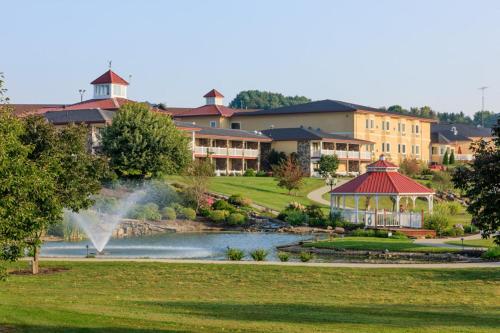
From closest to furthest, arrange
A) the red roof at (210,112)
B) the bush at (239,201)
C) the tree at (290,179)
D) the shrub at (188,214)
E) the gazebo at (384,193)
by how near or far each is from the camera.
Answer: the gazebo at (384,193) < the shrub at (188,214) < the bush at (239,201) < the tree at (290,179) < the red roof at (210,112)

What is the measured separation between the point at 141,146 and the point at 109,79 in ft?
120

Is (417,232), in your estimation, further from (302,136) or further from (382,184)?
(302,136)

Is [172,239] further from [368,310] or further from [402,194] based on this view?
[368,310]

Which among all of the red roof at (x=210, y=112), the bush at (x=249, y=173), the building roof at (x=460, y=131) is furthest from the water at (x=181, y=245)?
the building roof at (x=460, y=131)

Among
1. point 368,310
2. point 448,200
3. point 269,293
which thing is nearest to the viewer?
point 368,310

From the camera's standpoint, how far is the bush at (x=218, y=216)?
5786 centimetres

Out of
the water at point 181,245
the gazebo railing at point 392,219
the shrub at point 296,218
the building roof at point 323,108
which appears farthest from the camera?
the building roof at point 323,108

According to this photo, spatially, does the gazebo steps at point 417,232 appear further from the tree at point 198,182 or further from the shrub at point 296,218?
the tree at point 198,182

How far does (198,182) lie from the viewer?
2392 inches

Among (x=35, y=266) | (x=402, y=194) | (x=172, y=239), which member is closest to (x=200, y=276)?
(x=35, y=266)

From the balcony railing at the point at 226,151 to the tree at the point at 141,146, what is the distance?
47.8 feet

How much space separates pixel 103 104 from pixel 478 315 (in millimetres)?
77815

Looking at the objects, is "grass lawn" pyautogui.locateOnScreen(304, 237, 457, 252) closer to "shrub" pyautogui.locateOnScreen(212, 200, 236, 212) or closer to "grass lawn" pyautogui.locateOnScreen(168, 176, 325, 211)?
"shrub" pyautogui.locateOnScreen(212, 200, 236, 212)

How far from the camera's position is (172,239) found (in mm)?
48281
